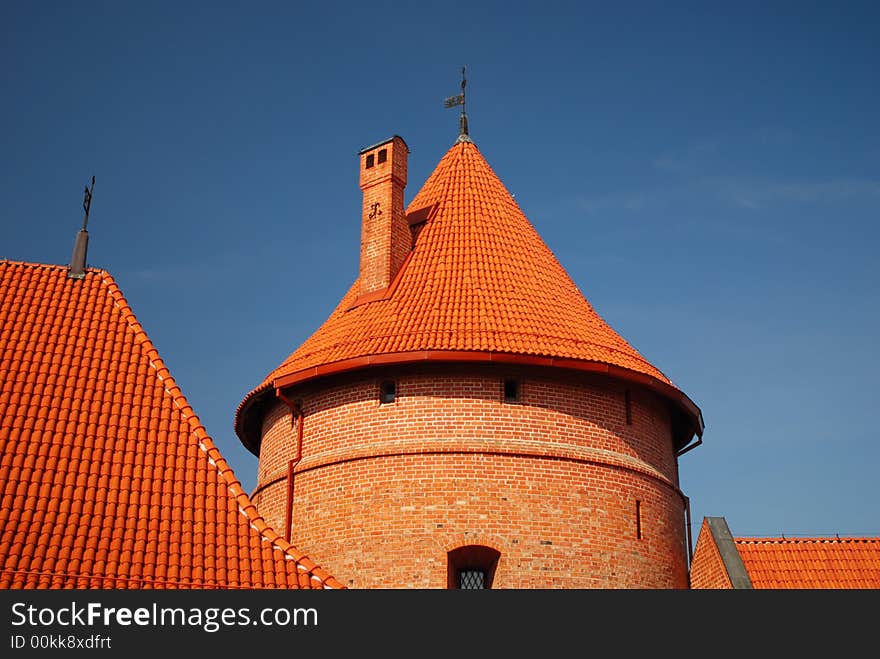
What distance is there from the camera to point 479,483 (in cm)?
1333

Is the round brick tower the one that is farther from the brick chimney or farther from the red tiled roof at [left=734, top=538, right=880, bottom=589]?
the red tiled roof at [left=734, top=538, right=880, bottom=589]

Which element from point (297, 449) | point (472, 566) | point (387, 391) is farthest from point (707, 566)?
point (297, 449)

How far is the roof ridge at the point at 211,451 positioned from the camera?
10.2 m

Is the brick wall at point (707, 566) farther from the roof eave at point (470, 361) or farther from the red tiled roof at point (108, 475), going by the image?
the red tiled roof at point (108, 475)

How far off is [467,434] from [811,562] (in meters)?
5.36

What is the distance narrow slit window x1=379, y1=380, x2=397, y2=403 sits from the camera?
14.1 metres

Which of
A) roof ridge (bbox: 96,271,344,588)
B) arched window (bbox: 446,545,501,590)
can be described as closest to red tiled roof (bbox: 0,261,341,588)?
roof ridge (bbox: 96,271,344,588)

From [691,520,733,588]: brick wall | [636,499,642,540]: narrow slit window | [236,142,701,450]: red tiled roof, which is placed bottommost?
[691,520,733,588]: brick wall

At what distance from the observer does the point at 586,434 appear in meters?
14.1

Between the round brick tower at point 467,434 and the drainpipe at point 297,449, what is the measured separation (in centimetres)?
3

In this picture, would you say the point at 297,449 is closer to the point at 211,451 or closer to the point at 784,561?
the point at 211,451

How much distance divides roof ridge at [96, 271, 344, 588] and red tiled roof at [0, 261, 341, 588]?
0.01m

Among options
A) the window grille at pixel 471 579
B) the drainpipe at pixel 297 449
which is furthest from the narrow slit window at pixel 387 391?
the window grille at pixel 471 579

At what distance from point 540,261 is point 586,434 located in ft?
11.0
